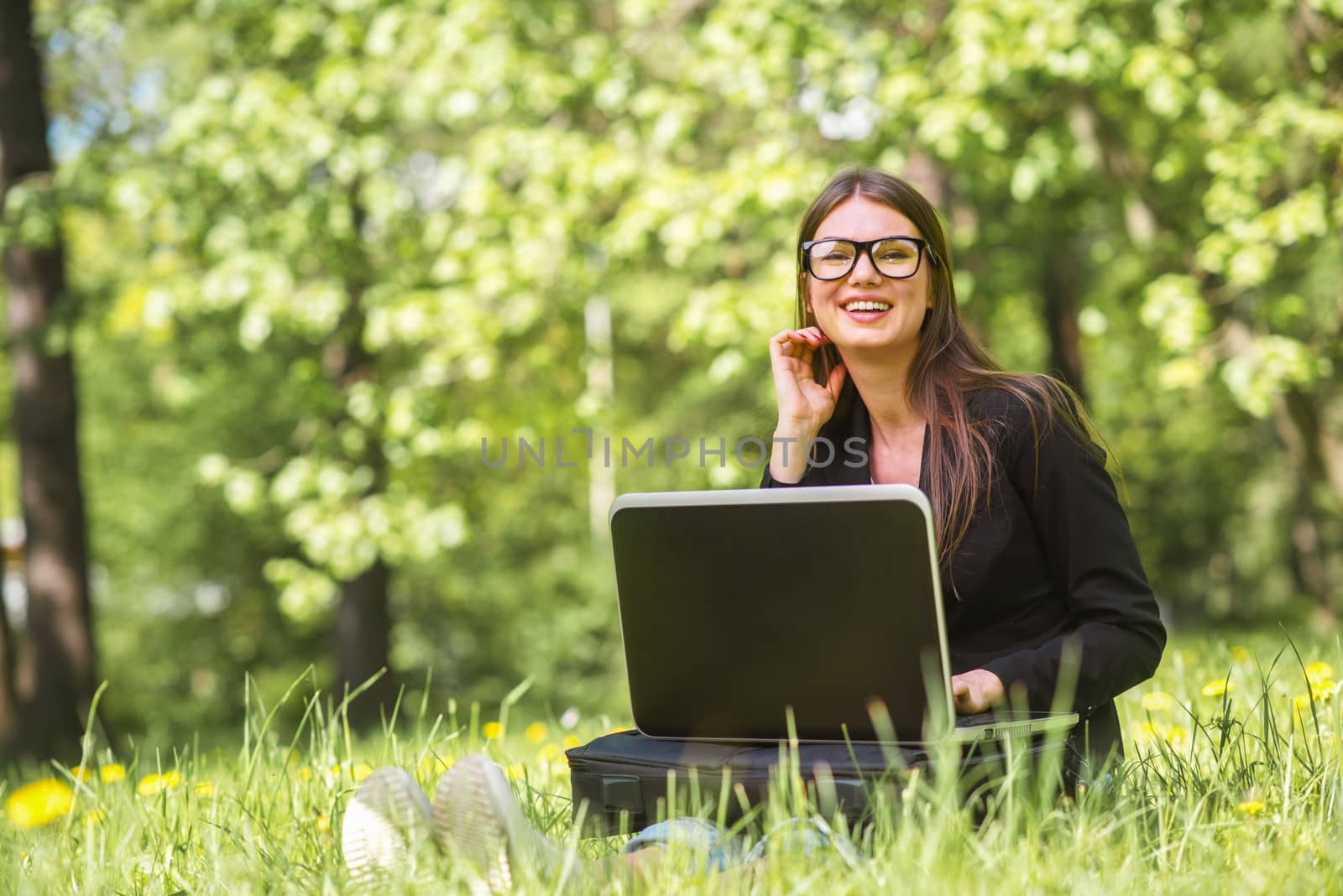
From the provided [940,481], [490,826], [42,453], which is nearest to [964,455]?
[940,481]

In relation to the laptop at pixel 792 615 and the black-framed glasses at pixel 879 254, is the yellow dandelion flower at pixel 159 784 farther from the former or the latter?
the black-framed glasses at pixel 879 254

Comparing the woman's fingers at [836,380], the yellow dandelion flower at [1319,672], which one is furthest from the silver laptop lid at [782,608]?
the yellow dandelion flower at [1319,672]

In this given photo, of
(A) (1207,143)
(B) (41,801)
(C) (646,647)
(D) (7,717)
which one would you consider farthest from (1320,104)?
(D) (7,717)

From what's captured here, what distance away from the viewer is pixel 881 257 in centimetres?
244

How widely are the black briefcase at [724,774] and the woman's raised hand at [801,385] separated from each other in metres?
0.74

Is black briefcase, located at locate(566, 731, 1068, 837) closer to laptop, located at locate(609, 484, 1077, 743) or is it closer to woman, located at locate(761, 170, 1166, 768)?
laptop, located at locate(609, 484, 1077, 743)

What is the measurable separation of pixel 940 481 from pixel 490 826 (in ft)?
3.37

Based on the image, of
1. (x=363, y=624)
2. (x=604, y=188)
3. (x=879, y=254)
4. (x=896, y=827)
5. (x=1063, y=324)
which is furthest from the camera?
(x=1063, y=324)

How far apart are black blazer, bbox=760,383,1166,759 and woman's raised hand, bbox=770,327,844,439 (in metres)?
0.30

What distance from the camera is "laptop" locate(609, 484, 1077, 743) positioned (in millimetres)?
1780

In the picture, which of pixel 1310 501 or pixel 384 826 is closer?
pixel 384 826

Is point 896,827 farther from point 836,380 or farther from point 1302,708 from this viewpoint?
point 1302,708

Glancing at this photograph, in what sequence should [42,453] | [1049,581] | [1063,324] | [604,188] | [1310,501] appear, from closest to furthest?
[1049,581], [604,188], [42,453], [1310,501], [1063,324]

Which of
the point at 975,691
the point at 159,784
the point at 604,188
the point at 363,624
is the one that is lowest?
Result: the point at 363,624
